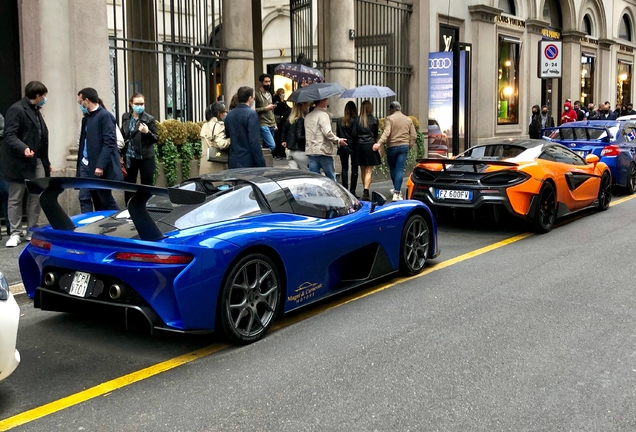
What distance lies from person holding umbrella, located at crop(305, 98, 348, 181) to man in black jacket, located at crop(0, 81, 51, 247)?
405 centimetres

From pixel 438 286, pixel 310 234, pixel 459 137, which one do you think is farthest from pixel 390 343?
pixel 459 137

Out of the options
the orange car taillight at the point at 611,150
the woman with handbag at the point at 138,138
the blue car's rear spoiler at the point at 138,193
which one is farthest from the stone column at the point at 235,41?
the blue car's rear spoiler at the point at 138,193

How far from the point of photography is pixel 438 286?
6875 millimetres

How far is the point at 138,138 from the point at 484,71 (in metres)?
14.6

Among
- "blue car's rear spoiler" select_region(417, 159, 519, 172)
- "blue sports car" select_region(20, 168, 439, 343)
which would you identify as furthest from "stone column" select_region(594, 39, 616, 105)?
"blue sports car" select_region(20, 168, 439, 343)

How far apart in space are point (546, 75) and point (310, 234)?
18916mm

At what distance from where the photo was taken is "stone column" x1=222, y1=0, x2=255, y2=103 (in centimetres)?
1348

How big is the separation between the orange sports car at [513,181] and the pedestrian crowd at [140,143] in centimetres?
204

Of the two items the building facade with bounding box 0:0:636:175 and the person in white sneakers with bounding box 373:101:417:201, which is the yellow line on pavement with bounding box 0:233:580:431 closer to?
the building facade with bounding box 0:0:636:175

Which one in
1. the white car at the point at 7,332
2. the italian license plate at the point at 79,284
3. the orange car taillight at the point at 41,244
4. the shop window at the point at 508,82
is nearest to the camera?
the white car at the point at 7,332

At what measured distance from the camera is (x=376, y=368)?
463cm

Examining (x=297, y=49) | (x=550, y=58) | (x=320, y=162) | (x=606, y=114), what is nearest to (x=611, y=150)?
(x=320, y=162)

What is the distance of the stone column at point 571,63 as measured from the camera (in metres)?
28.4

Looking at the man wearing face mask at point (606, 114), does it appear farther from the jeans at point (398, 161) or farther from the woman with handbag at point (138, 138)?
the woman with handbag at point (138, 138)
